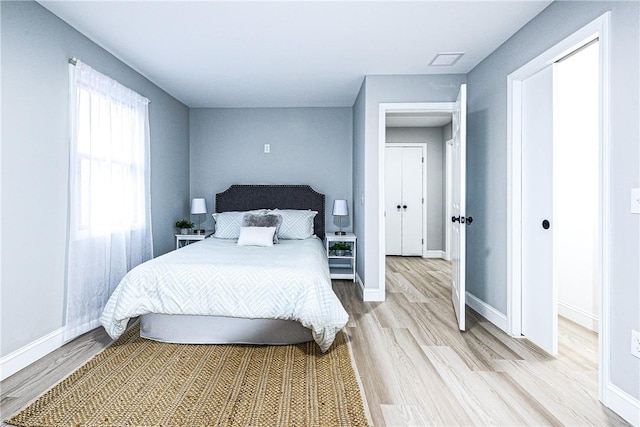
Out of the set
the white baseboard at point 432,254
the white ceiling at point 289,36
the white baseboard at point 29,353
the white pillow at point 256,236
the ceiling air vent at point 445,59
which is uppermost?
the ceiling air vent at point 445,59

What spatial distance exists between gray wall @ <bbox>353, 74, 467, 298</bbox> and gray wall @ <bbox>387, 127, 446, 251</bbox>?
303 centimetres

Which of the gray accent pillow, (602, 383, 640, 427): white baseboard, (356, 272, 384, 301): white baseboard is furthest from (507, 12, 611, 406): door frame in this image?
the gray accent pillow

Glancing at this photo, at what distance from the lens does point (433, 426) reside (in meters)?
1.79

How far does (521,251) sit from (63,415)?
10.5ft

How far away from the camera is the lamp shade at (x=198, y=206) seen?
5141 millimetres

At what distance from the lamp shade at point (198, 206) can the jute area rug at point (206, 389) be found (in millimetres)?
2585

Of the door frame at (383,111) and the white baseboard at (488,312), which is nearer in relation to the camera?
the white baseboard at (488,312)

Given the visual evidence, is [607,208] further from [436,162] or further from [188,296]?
[436,162]

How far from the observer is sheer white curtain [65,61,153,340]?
2883 mm

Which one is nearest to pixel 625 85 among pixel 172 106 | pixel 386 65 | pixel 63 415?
pixel 386 65

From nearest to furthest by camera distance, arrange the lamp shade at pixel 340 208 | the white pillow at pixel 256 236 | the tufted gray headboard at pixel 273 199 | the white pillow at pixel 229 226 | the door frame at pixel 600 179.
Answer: the door frame at pixel 600 179 → the white pillow at pixel 256 236 → the white pillow at pixel 229 226 → the lamp shade at pixel 340 208 → the tufted gray headboard at pixel 273 199

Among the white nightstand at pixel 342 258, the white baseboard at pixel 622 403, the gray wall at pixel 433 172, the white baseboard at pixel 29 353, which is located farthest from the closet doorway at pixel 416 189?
the white baseboard at pixel 29 353

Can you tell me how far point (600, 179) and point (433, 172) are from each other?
5.08 m

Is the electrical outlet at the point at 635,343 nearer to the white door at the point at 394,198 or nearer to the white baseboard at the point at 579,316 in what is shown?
the white baseboard at the point at 579,316
